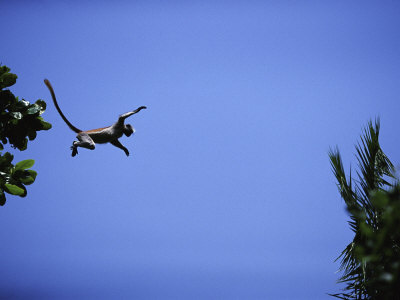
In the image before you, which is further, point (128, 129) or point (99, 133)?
point (128, 129)

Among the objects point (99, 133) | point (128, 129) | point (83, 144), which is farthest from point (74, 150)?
point (128, 129)

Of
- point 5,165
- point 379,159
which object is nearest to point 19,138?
point 5,165

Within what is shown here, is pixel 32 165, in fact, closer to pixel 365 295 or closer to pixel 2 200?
pixel 2 200

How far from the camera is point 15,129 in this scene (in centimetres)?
456

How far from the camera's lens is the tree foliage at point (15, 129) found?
4.17 m

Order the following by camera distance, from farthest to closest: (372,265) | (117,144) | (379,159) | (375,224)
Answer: (117,144), (379,159), (375,224), (372,265)

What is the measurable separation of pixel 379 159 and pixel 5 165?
5088 millimetres

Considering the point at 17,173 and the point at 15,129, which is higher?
the point at 15,129

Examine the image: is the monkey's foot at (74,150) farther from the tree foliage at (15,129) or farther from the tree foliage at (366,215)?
the tree foliage at (366,215)

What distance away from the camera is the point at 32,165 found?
4328 millimetres

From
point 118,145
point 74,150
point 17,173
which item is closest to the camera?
point 17,173

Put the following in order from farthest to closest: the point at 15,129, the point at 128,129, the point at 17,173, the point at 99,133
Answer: the point at 128,129
the point at 99,133
the point at 15,129
the point at 17,173

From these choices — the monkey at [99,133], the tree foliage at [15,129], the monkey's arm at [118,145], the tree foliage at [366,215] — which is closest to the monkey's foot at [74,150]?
the monkey at [99,133]

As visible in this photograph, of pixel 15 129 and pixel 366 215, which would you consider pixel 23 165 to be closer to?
pixel 15 129
